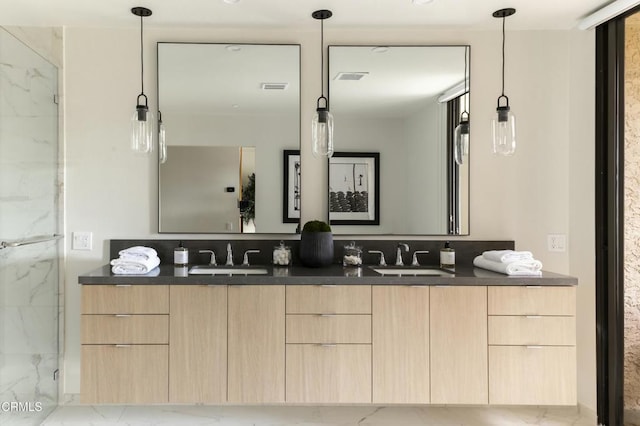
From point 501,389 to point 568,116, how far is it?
5.55 feet

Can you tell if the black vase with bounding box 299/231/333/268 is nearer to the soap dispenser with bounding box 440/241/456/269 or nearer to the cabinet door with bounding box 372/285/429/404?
the cabinet door with bounding box 372/285/429/404

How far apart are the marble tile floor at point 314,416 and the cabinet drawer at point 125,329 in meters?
0.67

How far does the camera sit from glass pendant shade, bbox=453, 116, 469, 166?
2.66 metres

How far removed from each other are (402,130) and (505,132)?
1.92ft

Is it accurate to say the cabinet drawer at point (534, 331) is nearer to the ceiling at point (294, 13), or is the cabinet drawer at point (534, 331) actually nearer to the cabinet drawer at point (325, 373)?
the cabinet drawer at point (325, 373)

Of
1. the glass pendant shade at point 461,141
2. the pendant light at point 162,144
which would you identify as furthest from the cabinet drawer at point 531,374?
the pendant light at point 162,144

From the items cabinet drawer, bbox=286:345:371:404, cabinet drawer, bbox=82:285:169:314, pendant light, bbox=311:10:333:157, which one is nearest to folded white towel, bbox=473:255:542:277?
cabinet drawer, bbox=286:345:371:404

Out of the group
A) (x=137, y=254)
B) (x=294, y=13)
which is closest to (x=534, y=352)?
(x=137, y=254)

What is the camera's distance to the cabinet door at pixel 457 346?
7.03ft

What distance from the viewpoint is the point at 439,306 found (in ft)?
7.06

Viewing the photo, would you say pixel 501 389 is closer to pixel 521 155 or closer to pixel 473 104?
pixel 521 155

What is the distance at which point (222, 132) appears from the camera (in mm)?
2660

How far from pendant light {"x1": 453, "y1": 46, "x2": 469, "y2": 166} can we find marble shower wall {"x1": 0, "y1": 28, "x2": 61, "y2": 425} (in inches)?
93.5

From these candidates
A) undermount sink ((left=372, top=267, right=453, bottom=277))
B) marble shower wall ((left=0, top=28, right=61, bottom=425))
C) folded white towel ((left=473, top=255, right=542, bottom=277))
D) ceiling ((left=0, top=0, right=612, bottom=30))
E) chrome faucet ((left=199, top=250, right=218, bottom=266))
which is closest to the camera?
marble shower wall ((left=0, top=28, right=61, bottom=425))
